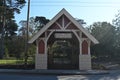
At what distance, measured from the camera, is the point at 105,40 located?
158 ft

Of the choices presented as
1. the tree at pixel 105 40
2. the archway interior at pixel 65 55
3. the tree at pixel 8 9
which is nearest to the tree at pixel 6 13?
the tree at pixel 8 9

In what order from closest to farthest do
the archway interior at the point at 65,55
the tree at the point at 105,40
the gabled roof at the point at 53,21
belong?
the gabled roof at the point at 53,21 → the archway interior at the point at 65,55 → the tree at the point at 105,40

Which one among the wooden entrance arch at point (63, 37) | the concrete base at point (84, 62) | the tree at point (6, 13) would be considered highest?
the tree at point (6, 13)

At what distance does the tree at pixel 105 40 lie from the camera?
46.9m

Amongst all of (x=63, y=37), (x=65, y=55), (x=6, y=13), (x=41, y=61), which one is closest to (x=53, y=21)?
(x=63, y=37)

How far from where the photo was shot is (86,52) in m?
29.9

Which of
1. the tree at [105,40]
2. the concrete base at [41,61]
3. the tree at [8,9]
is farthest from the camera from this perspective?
the tree at [8,9]

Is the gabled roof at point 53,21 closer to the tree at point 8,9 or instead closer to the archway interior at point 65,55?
the archway interior at point 65,55

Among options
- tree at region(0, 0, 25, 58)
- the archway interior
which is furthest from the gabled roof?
tree at region(0, 0, 25, 58)

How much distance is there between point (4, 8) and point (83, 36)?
28.4 metres

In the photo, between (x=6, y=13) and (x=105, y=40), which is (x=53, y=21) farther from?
(x=6, y=13)

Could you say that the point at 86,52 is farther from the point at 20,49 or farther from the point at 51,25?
the point at 20,49

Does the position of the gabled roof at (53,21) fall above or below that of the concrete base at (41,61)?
above

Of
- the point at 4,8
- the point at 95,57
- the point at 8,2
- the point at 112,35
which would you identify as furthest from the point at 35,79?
the point at 8,2
